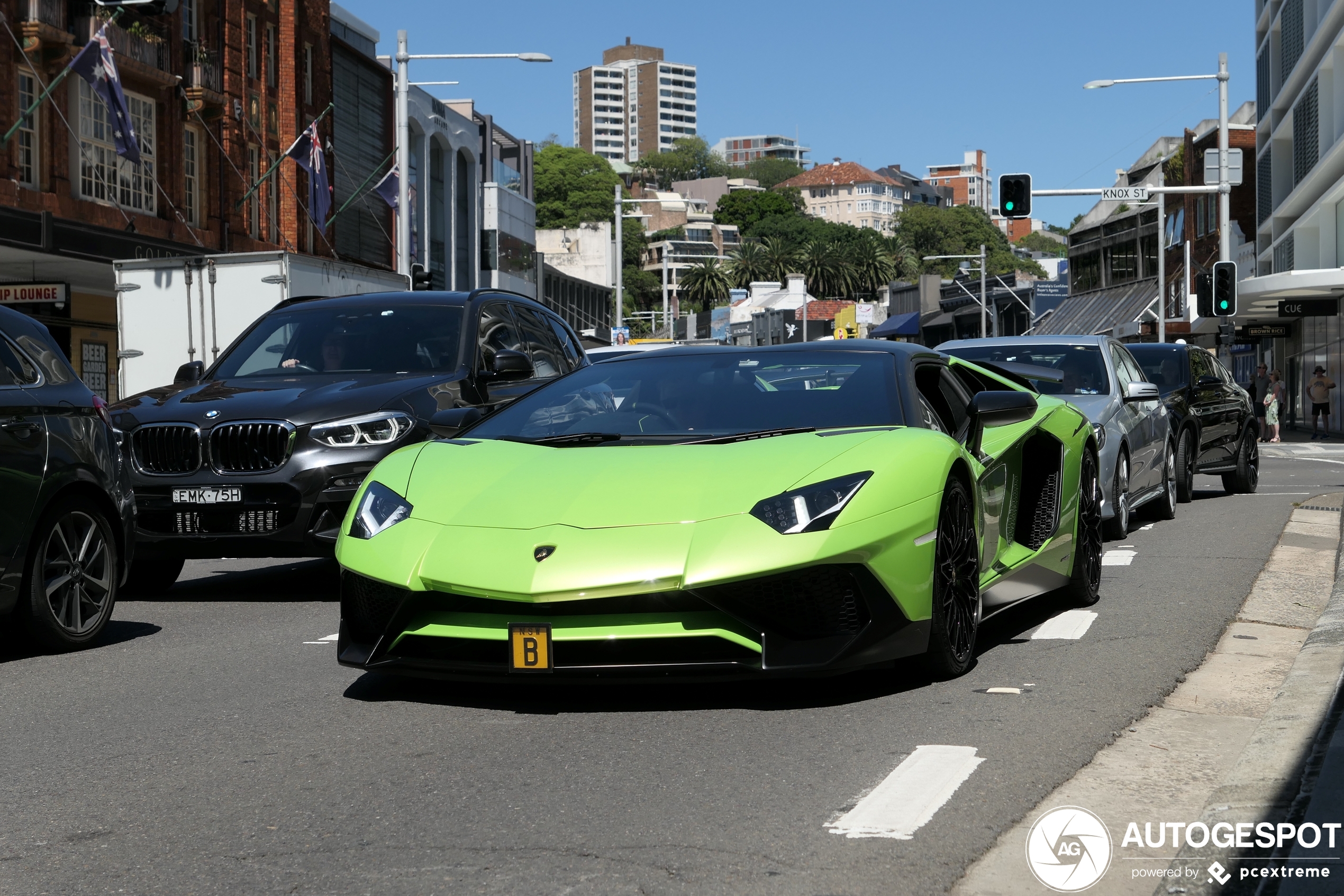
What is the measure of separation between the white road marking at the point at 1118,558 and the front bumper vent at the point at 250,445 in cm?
490

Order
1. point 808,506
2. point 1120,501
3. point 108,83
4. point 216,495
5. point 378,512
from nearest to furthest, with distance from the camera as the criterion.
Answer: point 808,506 → point 378,512 → point 216,495 → point 1120,501 → point 108,83

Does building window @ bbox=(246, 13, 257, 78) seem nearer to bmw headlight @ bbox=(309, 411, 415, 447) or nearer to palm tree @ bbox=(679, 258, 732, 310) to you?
bmw headlight @ bbox=(309, 411, 415, 447)

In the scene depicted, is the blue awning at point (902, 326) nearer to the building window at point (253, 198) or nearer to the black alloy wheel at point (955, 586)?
the building window at point (253, 198)

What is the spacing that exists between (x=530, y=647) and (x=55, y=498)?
3029mm

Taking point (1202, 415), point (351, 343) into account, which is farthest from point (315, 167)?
point (351, 343)

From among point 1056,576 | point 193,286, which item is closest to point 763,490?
point 1056,576

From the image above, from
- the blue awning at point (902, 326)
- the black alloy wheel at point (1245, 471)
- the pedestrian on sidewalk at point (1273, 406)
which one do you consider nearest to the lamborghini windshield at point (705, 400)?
the black alloy wheel at point (1245, 471)

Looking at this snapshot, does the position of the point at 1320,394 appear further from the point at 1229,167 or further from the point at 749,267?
the point at 749,267

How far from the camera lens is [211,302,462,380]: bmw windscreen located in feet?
34.2

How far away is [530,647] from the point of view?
5.39 meters

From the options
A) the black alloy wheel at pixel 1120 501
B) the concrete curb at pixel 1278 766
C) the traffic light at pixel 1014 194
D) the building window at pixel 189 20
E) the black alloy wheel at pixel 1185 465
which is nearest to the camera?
the concrete curb at pixel 1278 766

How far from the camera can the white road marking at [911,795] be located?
421 centimetres

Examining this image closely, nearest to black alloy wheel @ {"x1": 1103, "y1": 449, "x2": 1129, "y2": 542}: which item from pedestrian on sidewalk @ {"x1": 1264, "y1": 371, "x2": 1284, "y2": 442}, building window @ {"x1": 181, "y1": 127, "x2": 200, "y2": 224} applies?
building window @ {"x1": 181, "y1": 127, "x2": 200, "y2": 224}

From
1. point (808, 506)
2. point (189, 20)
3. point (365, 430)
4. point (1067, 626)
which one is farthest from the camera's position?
point (189, 20)
